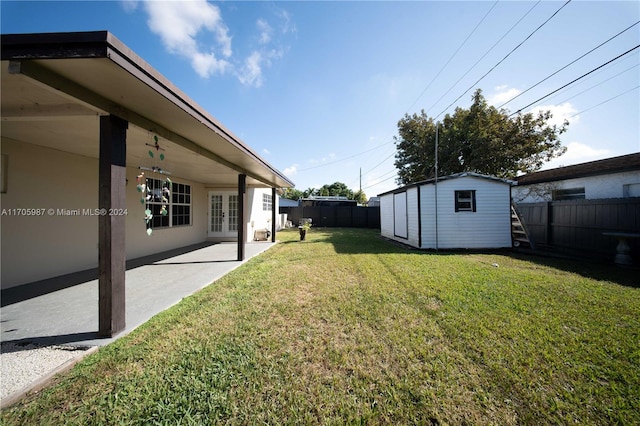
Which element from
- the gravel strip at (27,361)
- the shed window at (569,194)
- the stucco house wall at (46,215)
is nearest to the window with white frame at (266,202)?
the stucco house wall at (46,215)

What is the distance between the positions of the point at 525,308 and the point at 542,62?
7.83 m

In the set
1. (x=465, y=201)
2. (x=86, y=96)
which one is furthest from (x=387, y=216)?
(x=86, y=96)

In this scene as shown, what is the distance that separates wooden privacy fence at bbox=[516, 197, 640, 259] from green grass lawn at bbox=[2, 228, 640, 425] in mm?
3838

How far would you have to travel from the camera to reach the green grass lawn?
1602 millimetres

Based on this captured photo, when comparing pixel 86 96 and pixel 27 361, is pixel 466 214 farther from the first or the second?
pixel 27 361

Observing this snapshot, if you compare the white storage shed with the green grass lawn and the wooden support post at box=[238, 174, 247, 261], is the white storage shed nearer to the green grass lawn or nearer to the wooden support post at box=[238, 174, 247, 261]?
the green grass lawn

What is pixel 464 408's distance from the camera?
1.65 meters

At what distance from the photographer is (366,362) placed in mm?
2129

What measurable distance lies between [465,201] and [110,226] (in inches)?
384

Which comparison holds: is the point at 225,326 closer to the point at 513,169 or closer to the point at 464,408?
the point at 464,408

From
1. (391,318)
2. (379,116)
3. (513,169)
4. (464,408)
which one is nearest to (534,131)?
(513,169)

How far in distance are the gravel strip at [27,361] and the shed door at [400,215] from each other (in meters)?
9.38

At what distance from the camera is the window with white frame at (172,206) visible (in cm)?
683

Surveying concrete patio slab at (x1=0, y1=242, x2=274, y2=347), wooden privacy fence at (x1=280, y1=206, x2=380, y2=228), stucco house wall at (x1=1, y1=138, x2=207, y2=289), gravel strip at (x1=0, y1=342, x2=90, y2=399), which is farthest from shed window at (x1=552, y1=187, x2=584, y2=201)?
stucco house wall at (x1=1, y1=138, x2=207, y2=289)
